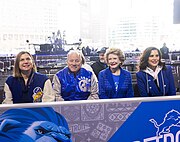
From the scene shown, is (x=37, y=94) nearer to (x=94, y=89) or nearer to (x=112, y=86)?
(x=94, y=89)

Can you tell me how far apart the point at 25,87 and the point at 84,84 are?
601mm

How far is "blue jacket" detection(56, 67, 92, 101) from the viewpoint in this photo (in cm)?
286

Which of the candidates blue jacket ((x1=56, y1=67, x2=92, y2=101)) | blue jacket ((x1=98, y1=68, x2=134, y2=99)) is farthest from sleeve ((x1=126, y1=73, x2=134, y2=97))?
blue jacket ((x1=56, y1=67, x2=92, y2=101))

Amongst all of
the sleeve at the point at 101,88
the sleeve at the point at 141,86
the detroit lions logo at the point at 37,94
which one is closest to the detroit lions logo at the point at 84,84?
the sleeve at the point at 101,88

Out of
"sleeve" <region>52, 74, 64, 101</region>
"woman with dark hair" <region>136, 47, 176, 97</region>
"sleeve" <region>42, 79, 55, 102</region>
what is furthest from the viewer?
"woman with dark hair" <region>136, 47, 176, 97</region>

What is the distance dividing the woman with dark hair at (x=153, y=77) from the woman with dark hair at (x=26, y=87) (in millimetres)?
972

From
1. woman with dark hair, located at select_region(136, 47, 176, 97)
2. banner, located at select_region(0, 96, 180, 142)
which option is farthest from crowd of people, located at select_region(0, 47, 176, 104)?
banner, located at select_region(0, 96, 180, 142)

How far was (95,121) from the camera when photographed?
1229 millimetres

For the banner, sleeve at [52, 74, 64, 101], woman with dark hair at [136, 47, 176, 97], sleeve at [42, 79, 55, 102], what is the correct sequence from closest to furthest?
the banner → sleeve at [42, 79, 55, 102] → sleeve at [52, 74, 64, 101] → woman with dark hair at [136, 47, 176, 97]

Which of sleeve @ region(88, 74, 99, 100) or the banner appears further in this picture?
sleeve @ region(88, 74, 99, 100)

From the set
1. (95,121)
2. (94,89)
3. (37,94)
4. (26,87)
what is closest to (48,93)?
(37,94)

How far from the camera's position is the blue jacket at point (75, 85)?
2859 mm

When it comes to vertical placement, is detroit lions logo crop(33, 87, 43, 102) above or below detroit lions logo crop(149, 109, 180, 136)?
below

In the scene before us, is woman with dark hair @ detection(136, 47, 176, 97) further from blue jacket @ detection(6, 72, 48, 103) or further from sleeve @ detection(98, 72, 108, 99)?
blue jacket @ detection(6, 72, 48, 103)
